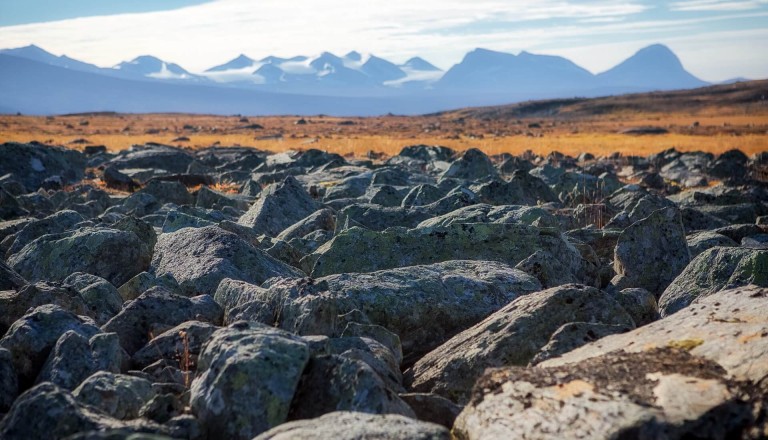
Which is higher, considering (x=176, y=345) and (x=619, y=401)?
(x=619, y=401)

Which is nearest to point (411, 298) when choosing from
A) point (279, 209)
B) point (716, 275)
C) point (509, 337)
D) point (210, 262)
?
point (509, 337)

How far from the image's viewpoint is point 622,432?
11.9 feet

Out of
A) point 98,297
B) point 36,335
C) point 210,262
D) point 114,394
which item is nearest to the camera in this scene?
point 114,394

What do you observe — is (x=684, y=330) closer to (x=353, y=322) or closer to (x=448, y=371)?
(x=448, y=371)

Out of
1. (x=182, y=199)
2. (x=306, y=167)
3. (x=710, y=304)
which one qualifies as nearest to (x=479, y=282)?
(x=710, y=304)

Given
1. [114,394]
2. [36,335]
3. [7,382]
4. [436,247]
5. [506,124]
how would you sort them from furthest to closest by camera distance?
[506,124], [436,247], [36,335], [7,382], [114,394]

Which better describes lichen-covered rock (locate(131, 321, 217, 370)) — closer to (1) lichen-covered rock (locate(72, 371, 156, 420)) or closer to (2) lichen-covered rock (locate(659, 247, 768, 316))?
(1) lichen-covered rock (locate(72, 371, 156, 420))

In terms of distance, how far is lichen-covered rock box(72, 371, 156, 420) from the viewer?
493 cm

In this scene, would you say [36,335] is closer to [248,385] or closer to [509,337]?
[248,385]

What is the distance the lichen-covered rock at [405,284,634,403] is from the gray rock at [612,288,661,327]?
1.29m

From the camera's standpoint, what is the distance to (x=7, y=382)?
555 centimetres

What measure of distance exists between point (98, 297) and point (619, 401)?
5.59 metres

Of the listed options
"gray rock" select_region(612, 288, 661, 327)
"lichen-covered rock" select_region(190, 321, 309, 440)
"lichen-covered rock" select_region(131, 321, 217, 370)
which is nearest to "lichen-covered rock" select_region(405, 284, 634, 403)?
"gray rock" select_region(612, 288, 661, 327)

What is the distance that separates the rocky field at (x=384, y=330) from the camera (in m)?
4.10
